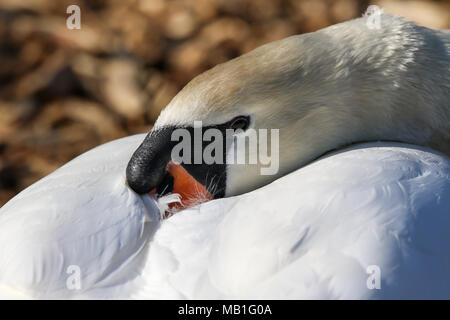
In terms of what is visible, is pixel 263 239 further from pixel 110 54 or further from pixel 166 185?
pixel 110 54

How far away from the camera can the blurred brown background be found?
2.85 m

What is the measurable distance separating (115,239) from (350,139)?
1.96 ft

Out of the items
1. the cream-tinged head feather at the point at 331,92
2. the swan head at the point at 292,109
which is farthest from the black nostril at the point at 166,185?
the cream-tinged head feather at the point at 331,92

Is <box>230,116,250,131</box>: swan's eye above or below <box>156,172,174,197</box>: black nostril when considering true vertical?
above

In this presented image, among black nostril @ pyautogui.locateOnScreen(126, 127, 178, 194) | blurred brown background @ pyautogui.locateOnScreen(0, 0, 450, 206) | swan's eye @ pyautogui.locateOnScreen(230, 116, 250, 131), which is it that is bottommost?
blurred brown background @ pyautogui.locateOnScreen(0, 0, 450, 206)

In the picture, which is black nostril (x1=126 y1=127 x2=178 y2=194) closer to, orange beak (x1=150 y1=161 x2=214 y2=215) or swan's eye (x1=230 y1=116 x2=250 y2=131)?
orange beak (x1=150 y1=161 x2=214 y2=215)

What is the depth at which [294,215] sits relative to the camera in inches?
49.4

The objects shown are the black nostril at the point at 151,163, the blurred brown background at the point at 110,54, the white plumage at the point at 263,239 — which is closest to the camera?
the white plumage at the point at 263,239

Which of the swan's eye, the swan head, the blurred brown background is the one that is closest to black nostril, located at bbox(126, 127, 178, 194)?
the swan head

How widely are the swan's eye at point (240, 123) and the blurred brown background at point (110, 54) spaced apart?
1.35 meters

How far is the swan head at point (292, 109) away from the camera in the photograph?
1.49 m

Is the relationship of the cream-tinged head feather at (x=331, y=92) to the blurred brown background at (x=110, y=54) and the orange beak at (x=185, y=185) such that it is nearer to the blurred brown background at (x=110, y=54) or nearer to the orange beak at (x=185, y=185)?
the orange beak at (x=185, y=185)

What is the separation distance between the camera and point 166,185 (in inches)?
59.0
